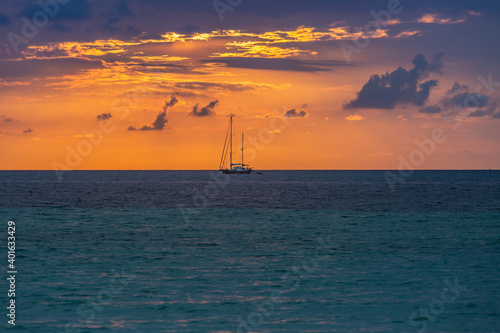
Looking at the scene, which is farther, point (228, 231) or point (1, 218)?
point (1, 218)

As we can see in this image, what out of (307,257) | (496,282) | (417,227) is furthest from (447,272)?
(417,227)

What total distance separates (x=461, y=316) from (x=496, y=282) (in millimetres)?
7371

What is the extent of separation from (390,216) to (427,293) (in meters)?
42.4

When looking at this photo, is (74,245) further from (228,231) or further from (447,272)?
(447,272)

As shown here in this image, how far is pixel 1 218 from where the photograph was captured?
61.8 metres

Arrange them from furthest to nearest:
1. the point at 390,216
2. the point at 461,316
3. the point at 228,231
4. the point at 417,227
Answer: the point at 390,216
the point at 417,227
the point at 228,231
the point at 461,316

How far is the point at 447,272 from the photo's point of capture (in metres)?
30.6

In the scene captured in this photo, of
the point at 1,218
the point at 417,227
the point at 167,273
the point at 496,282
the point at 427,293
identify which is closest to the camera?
the point at 427,293

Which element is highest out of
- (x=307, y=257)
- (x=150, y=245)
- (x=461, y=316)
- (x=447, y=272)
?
(x=150, y=245)

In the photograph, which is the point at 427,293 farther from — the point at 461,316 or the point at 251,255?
the point at 251,255

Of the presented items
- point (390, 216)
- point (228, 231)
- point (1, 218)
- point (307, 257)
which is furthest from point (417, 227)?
point (1, 218)

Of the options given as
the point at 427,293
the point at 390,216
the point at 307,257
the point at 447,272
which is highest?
the point at 390,216

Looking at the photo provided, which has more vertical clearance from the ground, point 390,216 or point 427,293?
point 390,216

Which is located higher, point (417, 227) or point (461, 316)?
point (417, 227)
